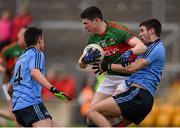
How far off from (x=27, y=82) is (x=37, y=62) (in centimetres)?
30

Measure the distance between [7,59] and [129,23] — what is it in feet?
25.7

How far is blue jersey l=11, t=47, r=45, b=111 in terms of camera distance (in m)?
10.1

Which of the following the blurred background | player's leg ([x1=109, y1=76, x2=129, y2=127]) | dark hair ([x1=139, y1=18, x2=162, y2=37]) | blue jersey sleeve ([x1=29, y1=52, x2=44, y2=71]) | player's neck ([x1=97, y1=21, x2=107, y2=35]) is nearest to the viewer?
blue jersey sleeve ([x1=29, y1=52, x2=44, y2=71])

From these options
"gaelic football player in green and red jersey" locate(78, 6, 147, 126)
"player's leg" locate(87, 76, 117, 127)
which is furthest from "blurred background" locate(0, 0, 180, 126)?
"gaelic football player in green and red jersey" locate(78, 6, 147, 126)

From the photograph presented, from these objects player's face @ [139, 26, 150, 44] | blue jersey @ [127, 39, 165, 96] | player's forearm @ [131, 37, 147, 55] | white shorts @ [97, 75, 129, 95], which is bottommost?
white shorts @ [97, 75, 129, 95]

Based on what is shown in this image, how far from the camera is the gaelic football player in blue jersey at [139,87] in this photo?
34.0 ft

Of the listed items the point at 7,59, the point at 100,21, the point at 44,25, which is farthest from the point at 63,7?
the point at 100,21

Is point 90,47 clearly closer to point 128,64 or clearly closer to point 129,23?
point 128,64

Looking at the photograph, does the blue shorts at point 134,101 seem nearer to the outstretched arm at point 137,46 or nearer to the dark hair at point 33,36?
the outstretched arm at point 137,46

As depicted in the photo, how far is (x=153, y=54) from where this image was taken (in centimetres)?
1039

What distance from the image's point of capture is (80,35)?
2127 centimetres

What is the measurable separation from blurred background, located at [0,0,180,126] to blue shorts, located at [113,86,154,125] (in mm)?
8158

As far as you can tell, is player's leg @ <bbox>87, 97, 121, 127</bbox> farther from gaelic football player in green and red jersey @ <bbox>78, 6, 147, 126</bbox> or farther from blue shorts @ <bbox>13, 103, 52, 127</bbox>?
blue shorts @ <bbox>13, 103, 52, 127</bbox>

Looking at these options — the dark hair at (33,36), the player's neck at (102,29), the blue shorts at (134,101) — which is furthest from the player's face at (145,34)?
the dark hair at (33,36)
